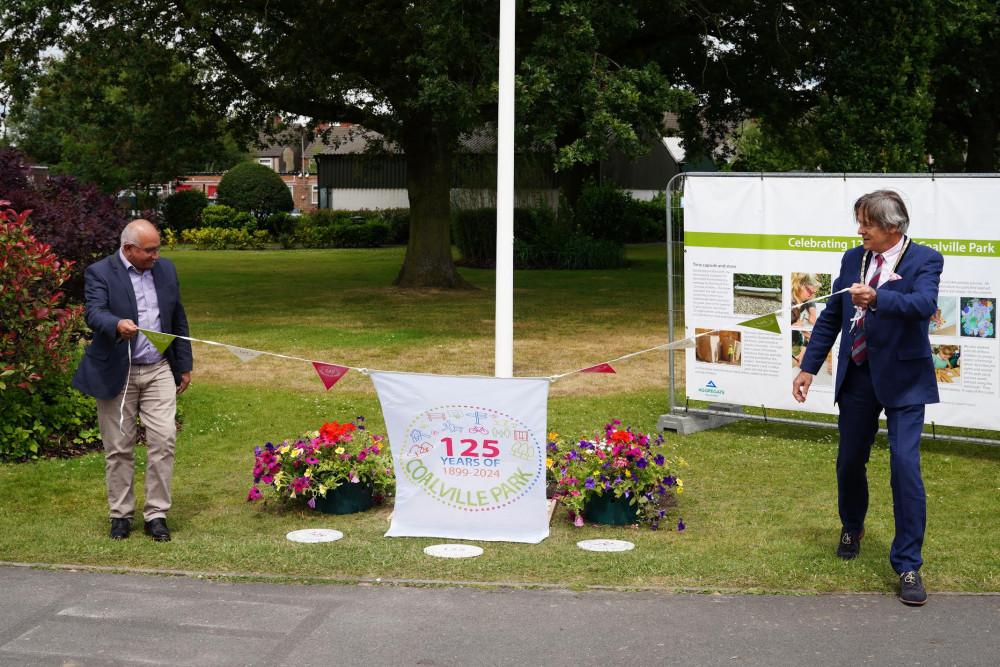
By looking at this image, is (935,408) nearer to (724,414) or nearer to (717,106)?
(724,414)

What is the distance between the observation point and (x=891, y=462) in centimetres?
576

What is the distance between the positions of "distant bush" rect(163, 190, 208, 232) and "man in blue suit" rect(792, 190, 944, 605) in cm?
4610

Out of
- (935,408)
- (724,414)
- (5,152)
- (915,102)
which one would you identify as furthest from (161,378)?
(915,102)

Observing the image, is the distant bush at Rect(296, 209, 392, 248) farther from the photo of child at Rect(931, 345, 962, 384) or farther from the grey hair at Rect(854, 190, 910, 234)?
the grey hair at Rect(854, 190, 910, 234)

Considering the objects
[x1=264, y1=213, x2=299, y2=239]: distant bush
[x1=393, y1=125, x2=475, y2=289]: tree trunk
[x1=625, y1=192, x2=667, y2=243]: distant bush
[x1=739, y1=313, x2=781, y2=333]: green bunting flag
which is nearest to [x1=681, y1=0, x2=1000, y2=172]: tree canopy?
[x1=393, y1=125, x2=475, y2=289]: tree trunk

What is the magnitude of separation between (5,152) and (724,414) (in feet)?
26.7

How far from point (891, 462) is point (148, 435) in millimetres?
4150

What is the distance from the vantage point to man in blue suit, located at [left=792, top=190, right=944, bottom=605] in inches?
221

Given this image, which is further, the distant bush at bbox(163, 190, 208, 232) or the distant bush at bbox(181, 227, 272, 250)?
the distant bush at bbox(163, 190, 208, 232)

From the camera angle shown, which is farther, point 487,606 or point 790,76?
point 790,76

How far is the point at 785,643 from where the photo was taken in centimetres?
498

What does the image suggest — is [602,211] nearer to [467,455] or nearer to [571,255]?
[571,255]

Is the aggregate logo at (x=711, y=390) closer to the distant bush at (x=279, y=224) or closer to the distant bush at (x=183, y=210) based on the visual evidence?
the distant bush at (x=279, y=224)

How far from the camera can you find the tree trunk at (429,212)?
79.8 feet
